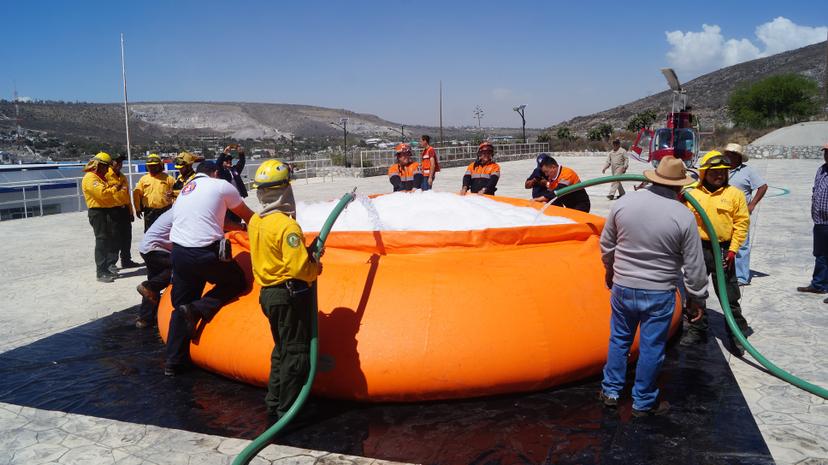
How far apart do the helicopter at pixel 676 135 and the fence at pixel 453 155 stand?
25.9 ft

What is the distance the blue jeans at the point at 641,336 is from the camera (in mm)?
3814

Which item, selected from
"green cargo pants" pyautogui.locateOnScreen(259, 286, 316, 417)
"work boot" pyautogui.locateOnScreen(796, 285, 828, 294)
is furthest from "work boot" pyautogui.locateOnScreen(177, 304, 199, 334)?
"work boot" pyautogui.locateOnScreen(796, 285, 828, 294)

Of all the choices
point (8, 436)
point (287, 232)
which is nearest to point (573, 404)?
point (287, 232)

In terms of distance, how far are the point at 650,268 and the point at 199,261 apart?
3231 mm

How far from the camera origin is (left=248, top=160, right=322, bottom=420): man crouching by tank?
3662mm

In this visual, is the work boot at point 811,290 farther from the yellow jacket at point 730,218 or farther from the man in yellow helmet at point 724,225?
the yellow jacket at point 730,218

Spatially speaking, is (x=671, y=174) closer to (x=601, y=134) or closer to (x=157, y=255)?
(x=157, y=255)

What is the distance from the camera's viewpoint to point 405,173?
8.78 metres

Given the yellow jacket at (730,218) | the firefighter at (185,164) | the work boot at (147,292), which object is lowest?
the work boot at (147,292)

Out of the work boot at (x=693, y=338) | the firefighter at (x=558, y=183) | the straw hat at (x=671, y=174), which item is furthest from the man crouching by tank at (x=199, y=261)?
the work boot at (x=693, y=338)

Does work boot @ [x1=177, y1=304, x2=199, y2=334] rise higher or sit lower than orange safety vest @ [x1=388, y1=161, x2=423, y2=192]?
lower

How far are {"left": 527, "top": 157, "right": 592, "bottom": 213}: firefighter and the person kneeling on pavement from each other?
3954mm

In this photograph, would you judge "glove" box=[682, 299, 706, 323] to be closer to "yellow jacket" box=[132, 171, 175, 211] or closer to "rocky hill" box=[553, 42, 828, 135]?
"yellow jacket" box=[132, 171, 175, 211]

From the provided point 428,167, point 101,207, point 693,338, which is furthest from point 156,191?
point 693,338
